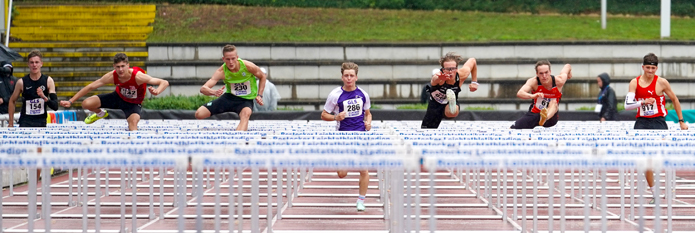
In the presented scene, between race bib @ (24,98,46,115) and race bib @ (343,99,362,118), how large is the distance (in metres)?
4.25

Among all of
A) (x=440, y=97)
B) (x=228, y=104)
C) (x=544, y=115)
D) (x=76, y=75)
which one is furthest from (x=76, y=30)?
(x=544, y=115)

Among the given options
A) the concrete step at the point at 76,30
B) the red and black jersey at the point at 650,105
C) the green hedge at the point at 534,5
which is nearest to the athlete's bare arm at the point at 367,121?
the red and black jersey at the point at 650,105

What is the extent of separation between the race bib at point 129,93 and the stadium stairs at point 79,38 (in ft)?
36.2

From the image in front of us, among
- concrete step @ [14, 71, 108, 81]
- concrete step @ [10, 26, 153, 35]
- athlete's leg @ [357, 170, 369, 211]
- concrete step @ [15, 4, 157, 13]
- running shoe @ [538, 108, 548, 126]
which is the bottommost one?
athlete's leg @ [357, 170, 369, 211]

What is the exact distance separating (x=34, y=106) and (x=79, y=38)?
14.0 metres

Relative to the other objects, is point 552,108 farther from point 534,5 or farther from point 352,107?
point 534,5

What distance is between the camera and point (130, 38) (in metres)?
23.7

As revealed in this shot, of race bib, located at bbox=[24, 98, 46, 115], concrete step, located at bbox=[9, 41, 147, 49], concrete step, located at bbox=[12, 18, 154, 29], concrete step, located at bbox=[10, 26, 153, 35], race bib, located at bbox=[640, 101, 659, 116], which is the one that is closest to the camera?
race bib, located at bbox=[640, 101, 659, 116]

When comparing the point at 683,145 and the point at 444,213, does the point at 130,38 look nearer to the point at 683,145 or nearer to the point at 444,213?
the point at 444,213

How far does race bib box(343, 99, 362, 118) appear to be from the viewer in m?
8.43

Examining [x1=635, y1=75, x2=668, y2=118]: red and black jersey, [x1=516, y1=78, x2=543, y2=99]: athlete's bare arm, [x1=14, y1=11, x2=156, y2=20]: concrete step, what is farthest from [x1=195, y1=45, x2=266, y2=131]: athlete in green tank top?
[x1=14, y1=11, x2=156, y2=20]: concrete step

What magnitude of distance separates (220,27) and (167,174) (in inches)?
530

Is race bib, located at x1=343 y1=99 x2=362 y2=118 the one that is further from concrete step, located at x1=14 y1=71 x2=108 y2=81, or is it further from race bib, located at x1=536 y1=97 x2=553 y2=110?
concrete step, located at x1=14 y1=71 x2=108 y2=81

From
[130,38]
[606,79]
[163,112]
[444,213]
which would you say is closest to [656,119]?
[444,213]
